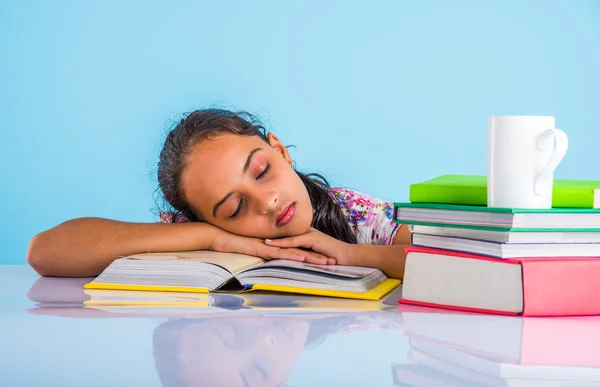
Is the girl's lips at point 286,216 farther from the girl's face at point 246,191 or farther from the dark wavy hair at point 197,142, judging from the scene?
the dark wavy hair at point 197,142

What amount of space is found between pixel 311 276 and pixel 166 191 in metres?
0.72

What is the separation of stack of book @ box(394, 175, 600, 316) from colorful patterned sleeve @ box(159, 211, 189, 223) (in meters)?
0.94

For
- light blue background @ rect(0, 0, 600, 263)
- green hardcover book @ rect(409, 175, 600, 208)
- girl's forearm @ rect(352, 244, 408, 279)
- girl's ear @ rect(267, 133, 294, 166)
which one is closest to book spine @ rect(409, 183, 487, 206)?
green hardcover book @ rect(409, 175, 600, 208)

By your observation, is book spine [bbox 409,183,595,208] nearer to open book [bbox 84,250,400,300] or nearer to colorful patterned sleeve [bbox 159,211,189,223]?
open book [bbox 84,250,400,300]

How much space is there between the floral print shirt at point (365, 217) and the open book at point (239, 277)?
22.0 inches

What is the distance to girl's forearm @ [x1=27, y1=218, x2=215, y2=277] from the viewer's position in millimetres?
1566

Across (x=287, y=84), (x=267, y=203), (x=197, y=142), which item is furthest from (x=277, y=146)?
(x=287, y=84)

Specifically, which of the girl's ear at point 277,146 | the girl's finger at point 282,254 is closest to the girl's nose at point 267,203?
the girl's finger at point 282,254

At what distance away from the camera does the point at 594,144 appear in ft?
13.8

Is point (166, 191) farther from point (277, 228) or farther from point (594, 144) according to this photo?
point (594, 144)

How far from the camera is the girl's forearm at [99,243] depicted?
1.57 meters

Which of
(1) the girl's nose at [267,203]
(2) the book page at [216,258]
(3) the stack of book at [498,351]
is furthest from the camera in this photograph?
(1) the girl's nose at [267,203]

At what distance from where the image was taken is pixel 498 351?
85 cm

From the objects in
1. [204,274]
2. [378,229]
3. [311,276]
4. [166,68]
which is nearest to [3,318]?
[204,274]
